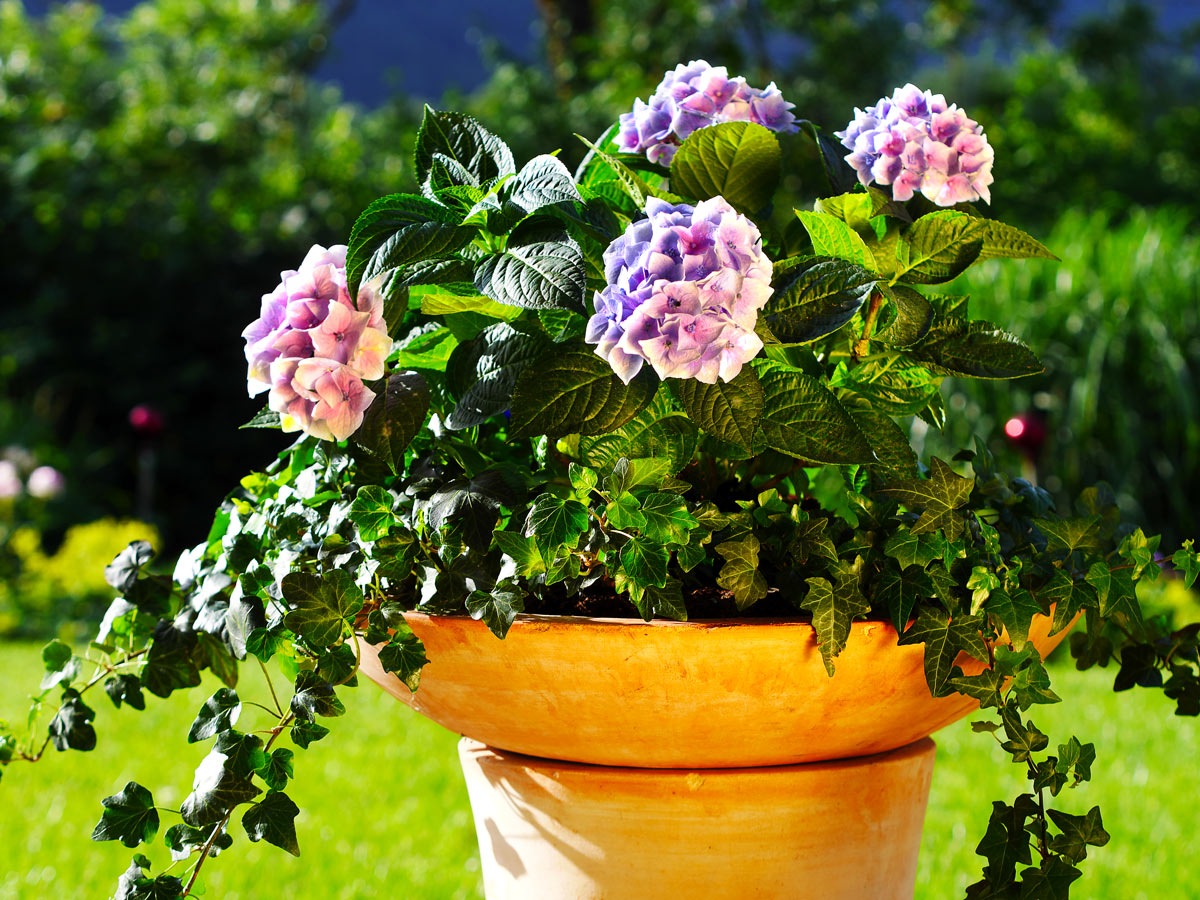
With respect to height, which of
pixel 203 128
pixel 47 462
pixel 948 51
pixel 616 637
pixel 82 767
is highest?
pixel 948 51

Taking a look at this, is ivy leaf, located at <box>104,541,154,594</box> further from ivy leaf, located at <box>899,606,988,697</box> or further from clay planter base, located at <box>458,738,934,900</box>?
ivy leaf, located at <box>899,606,988,697</box>

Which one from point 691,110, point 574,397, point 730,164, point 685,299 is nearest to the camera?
point 685,299

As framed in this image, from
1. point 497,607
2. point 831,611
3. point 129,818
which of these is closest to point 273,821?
point 129,818

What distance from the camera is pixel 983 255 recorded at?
3.58ft

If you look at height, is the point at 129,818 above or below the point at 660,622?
below

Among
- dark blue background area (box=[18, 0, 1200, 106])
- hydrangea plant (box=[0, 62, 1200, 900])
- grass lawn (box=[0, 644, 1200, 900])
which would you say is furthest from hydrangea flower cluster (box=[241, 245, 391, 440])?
dark blue background area (box=[18, 0, 1200, 106])

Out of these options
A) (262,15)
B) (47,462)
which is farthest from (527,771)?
(262,15)

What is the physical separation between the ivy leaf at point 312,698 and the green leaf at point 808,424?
0.45m

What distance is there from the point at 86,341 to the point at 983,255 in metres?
5.43

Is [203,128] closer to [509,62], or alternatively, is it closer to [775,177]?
[509,62]

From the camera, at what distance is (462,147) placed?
1146 millimetres

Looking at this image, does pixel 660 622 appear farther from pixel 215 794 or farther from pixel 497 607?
pixel 215 794

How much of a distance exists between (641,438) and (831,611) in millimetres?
236

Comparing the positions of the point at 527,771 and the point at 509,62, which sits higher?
the point at 509,62
